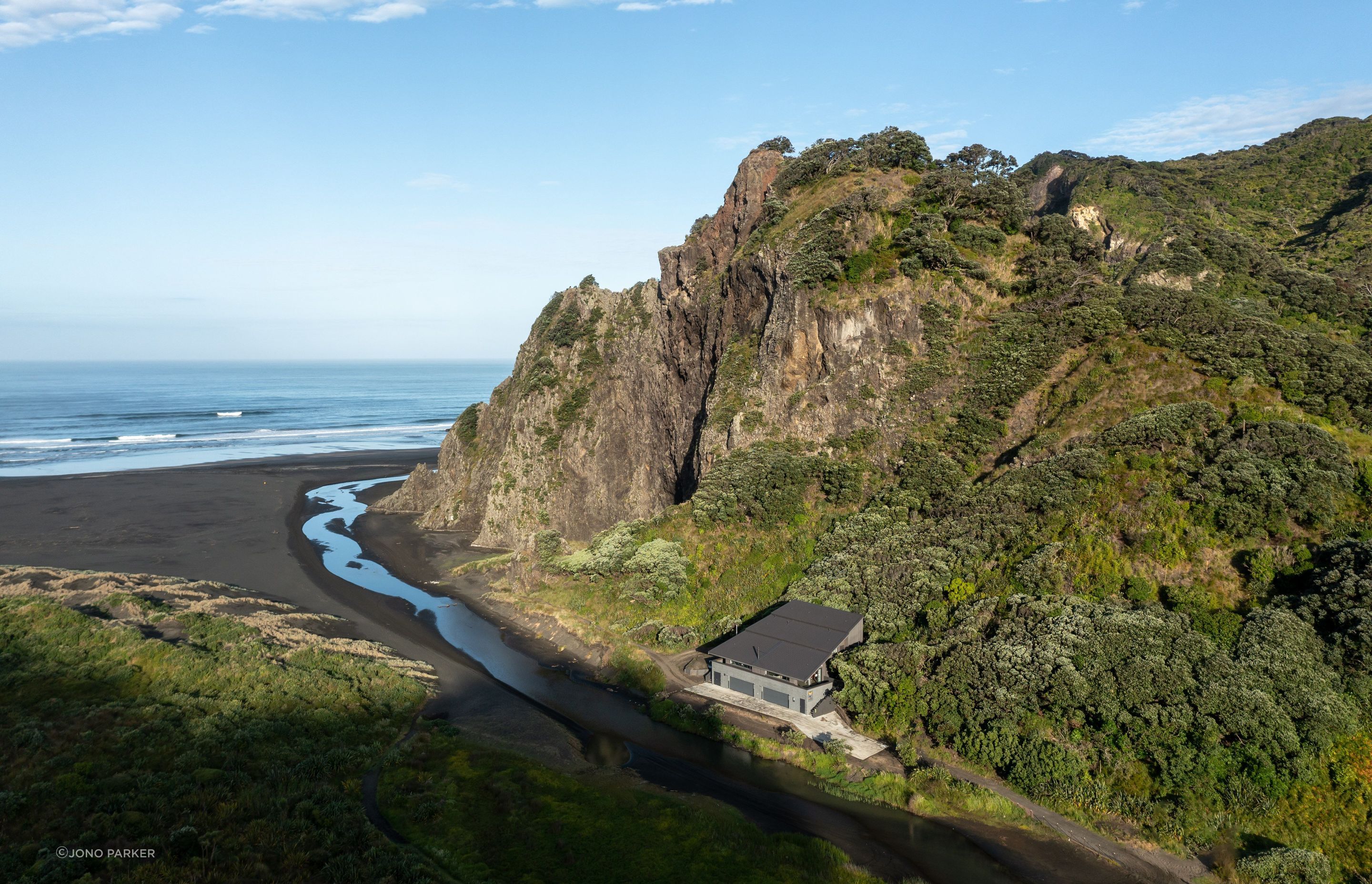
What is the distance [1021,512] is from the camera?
3938 centimetres

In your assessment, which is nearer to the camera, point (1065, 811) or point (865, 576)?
point (1065, 811)

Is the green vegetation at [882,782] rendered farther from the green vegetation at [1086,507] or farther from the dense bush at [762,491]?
the dense bush at [762,491]

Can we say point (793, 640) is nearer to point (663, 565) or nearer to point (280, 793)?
point (663, 565)

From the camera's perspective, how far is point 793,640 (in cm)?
3794

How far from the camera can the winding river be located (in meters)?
26.6

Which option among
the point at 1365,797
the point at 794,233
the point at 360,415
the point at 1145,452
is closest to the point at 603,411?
the point at 794,233

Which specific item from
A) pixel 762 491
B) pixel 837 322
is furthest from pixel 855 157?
pixel 762 491

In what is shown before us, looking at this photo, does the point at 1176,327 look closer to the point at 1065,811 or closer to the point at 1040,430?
the point at 1040,430

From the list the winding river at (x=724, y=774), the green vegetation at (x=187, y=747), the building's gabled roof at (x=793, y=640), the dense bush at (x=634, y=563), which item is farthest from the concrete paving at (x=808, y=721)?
the green vegetation at (x=187, y=747)

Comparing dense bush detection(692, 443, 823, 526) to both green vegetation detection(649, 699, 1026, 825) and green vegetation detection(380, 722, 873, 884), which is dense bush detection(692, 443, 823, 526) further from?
green vegetation detection(380, 722, 873, 884)

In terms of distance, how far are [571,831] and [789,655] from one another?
14.5 meters

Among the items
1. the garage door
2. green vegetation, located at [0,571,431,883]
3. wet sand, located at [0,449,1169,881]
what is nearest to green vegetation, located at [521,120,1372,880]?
the garage door

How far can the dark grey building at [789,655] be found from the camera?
3569cm

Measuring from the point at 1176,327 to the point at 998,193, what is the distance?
1937cm
